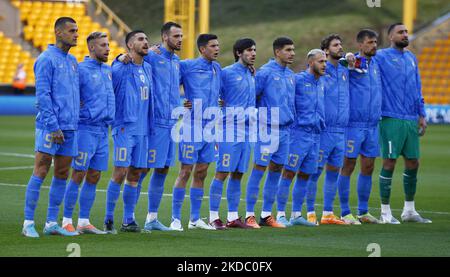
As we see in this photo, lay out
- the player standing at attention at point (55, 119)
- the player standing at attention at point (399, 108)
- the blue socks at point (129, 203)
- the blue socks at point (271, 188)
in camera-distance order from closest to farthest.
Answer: the player standing at attention at point (55, 119), the blue socks at point (129, 203), the blue socks at point (271, 188), the player standing at attention at point (399, 108)

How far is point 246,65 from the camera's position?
39.4ft

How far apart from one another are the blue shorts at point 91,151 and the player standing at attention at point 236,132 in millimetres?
1490

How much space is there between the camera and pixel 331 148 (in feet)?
40.9

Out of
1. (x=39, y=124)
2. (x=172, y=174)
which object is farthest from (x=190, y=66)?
(x=172, y=174)

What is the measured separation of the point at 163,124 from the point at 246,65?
1.33 meters

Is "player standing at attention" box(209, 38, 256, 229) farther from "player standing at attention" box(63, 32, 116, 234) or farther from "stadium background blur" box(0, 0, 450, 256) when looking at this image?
"player standing at attention" box(63, 32, 116, 234)

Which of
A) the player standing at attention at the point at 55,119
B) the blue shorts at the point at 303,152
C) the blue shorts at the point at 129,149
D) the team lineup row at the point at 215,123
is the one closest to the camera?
the player standing at attention at the point at 55,119

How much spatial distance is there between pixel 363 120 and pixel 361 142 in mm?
269

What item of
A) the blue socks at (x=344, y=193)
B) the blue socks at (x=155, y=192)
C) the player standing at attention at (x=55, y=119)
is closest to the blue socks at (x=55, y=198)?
the player standing at attention at (x=55, y=119)

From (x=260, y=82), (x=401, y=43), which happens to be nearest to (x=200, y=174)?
(x=260, y=82)

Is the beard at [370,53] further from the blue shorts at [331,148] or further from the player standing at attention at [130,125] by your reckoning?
the player standing at attention at [130,125]

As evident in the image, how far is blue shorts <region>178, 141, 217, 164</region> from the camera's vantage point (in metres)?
11.5

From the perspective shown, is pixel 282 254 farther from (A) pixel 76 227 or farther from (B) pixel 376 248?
(A) pixel 76 227

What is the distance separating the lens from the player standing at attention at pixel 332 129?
40.8ft
